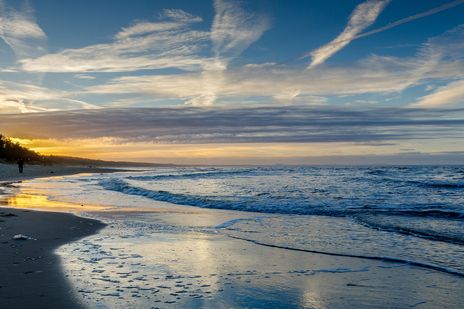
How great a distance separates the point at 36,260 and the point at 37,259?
8 cm

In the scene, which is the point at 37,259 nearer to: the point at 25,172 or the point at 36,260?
the point at 36,260

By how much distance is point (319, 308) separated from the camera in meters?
5.01

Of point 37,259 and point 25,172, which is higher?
point 25,172

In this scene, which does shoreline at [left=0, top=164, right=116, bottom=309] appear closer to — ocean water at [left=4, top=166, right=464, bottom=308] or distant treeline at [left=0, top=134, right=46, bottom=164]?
ocean water at [left=4, top=166, right=464, bottom=308]

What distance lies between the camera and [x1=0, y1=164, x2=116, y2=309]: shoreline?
5074 mm

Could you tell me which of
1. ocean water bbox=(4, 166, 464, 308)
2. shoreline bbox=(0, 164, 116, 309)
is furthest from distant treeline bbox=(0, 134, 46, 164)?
shoreline bbox=(0, 164, 116, 309)

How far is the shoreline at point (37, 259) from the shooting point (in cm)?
507

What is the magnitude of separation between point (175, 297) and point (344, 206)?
40.0 ft

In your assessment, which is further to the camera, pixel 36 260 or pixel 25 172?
pixel 25 172

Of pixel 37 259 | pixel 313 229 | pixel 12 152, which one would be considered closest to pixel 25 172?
pixel 12 152

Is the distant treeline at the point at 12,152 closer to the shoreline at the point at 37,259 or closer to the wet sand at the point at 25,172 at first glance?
the wet sand at the point at 25,172

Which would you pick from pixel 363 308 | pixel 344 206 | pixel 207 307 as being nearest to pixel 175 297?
pixel 207 307

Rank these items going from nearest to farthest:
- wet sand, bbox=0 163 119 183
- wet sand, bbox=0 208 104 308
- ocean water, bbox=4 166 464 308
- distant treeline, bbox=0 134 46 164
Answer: wet sand, bbox=0 208 104 308
ocean water, bbox=4 166 464 308
wet sand, bbox=0 163 119 183
distant treeline, bbox=0 134 46 164

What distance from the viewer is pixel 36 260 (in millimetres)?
7051
